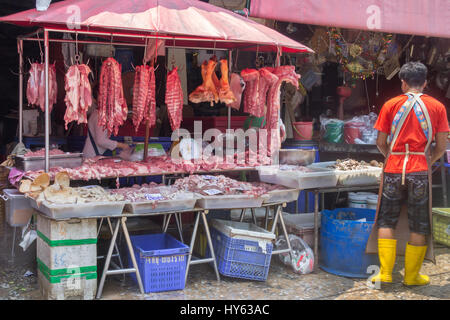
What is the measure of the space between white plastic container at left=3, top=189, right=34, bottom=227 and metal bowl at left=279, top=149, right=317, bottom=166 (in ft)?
10.3

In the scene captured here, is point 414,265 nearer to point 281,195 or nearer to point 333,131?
point 281,195

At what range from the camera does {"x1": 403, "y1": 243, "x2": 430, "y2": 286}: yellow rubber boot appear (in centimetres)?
562

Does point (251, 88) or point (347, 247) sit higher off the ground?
point (251, 88)

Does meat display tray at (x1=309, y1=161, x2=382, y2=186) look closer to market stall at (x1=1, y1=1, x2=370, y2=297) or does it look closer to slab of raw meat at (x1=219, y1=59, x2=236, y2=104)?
market stall at (x1=1, y1=1, x2=370, y2=297)

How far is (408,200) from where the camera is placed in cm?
562

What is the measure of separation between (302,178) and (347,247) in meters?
0.93

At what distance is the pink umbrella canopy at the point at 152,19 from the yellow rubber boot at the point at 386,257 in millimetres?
2482

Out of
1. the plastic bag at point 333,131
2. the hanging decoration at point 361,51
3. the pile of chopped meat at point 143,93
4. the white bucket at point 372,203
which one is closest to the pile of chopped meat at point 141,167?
the pile of chopped meat at point 143,93

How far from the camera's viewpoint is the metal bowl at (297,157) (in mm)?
6910

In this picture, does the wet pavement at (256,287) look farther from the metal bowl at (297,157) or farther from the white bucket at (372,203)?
the metal bowl at (297,157)

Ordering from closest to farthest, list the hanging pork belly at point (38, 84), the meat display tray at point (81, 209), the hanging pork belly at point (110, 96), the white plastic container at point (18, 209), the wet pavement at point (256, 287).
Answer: the meat display tray at point (81, 209) < the wet pavement at point (256, 287) < the white plastic container at point (18, 209) < the hanging pork belly at point (38, 84) < the hanging pork belly at point (110, 96)

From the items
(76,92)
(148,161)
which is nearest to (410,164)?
(148,161)

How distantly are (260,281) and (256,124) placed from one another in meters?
2.61

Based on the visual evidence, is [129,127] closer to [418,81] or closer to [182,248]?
[182,248]
